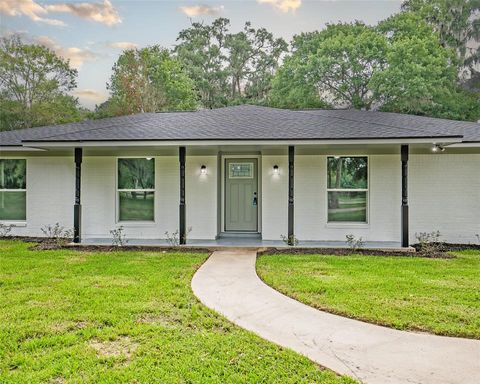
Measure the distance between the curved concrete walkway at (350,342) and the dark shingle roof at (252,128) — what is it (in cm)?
443

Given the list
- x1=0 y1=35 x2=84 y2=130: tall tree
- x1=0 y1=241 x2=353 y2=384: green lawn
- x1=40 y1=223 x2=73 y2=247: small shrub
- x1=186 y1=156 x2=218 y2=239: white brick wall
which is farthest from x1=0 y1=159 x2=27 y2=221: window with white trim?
x1=0 y1=35 x2=84 y2=130: tall tree

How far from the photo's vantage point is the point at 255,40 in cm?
3675

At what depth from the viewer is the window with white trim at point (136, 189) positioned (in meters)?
9.96

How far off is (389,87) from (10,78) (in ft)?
86.1

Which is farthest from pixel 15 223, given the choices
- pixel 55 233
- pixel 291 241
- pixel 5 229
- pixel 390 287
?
pixel 390 287

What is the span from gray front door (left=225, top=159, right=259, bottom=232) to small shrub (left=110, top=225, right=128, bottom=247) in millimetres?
2826

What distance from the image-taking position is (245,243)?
913cm

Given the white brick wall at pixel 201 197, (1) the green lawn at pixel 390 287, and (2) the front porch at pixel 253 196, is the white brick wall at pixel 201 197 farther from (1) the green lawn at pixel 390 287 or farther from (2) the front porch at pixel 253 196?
(1) the green lawn at pixel 390 287

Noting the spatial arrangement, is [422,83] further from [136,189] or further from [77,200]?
[77,200]

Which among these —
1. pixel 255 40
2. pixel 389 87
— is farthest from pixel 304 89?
pixel 255 40

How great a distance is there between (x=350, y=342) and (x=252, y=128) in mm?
6552

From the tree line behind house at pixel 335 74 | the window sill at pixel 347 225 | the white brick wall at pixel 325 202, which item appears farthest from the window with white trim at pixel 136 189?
the tree line behind house at pixel 335 74

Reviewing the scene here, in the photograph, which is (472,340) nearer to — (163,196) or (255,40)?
(163,196)

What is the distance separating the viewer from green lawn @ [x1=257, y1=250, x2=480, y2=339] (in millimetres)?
4211
